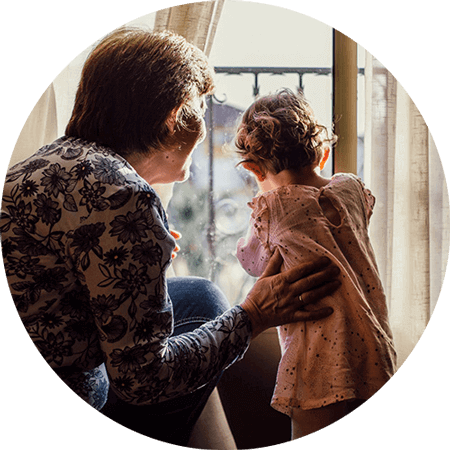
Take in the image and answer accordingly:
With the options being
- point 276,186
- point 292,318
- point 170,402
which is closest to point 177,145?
point 276,186

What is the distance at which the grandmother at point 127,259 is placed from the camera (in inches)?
23.8

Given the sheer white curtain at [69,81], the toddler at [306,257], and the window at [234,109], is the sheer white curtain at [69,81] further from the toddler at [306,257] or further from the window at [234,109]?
the toddler at [306,257]

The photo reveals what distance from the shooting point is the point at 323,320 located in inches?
28.8

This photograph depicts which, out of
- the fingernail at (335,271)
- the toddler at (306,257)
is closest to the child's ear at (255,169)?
the toddler at (306,257)

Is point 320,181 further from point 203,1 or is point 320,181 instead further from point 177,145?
point 203,1

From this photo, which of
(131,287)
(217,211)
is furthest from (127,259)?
(217,211)

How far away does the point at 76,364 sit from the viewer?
2.19ft

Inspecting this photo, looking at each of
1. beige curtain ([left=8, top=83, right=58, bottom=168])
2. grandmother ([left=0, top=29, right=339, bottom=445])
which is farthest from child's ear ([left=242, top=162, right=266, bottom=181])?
beige curtain ([left=8, top=83, right=58, bottom=168])

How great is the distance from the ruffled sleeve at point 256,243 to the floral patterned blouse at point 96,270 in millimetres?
154

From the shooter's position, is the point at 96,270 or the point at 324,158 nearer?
the point at 96,270

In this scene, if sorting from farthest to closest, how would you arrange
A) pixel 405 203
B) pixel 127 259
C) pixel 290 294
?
1. pixel 405 203
2. pixel 290 294
3. pixel 127 259

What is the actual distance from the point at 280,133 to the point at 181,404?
530 millimetres

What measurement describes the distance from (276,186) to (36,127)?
0.45m

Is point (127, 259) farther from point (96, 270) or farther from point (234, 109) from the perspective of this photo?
point (234, 109)
